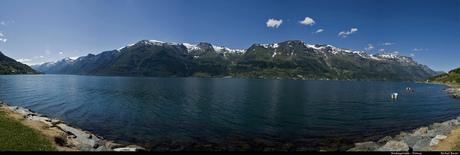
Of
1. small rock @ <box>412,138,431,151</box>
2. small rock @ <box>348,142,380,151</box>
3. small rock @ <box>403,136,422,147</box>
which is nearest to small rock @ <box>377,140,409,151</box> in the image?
small rock @ <box>348,142,380,151</box>

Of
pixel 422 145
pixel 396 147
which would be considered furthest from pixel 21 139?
pixel 422 145

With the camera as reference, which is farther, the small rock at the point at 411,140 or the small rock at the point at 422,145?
the small rock at the point at 411,140

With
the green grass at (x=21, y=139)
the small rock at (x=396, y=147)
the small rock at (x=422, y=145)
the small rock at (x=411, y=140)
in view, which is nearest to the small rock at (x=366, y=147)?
the small rock at (x=396, y=147)

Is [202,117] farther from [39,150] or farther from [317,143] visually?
[39,150]

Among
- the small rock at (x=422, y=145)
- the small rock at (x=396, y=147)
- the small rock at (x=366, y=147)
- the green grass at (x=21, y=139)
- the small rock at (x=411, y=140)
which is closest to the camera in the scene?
the green grass at (x=21, y=139)

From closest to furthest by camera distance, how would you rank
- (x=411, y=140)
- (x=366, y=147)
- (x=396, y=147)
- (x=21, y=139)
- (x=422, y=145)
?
1. (x=21, y=139)
2. (x=396, y=147)
3. (x=422, y=145)
4. (x=366, y=147)
5. (x=411, y=140)

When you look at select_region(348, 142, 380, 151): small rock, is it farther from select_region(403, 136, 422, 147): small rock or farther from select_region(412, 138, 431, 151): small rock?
select_region(403, 136, 422, 147): small rock

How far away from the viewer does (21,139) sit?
1714 centimetres

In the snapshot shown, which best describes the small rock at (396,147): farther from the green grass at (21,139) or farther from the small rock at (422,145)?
the green grass at (21,139)

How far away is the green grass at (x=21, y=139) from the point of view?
15605 millimetres

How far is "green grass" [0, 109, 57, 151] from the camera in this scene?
51.2 feet

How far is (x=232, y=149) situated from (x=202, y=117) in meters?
18.0

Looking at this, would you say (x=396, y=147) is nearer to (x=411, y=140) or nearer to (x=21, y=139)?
(x=411, y=140)

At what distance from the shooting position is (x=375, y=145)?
2248 cm
